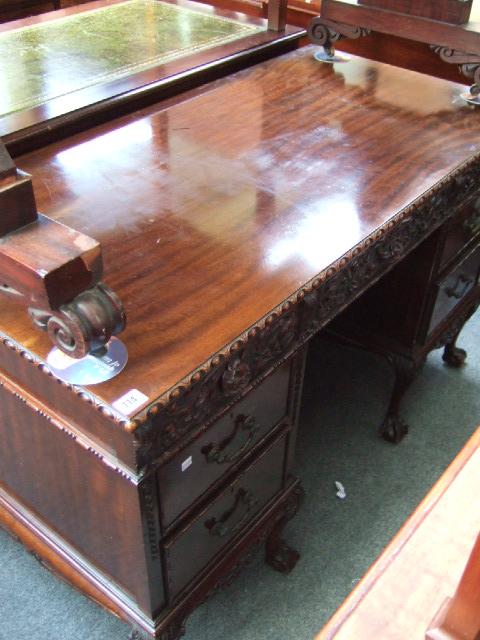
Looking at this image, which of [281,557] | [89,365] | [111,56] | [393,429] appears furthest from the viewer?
[393,429]

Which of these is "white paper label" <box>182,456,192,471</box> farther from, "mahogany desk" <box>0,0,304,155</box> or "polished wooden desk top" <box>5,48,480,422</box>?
"mahogany desk" <box>0,0,304,155</box>

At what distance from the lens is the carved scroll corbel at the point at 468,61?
3.58ft

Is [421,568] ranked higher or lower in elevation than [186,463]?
higher

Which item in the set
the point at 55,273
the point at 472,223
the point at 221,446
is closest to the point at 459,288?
the point at 472,223

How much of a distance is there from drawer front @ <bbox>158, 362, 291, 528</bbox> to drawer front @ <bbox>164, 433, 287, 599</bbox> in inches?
→ 1.5

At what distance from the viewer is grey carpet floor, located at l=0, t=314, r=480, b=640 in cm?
102

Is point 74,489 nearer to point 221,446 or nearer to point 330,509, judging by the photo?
point 221,446

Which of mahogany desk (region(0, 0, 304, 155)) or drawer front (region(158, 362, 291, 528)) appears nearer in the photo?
drawer front (region(158, 362, 291, 528))

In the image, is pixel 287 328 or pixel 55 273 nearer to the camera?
pixel 55 273

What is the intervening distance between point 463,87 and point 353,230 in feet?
1.78

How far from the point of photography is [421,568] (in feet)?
1.59

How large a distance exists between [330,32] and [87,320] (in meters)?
0.91

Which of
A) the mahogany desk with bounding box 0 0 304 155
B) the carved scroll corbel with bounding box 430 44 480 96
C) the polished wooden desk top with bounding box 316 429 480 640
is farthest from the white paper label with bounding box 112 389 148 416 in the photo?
the carved scroll corbel with bounding box 430 44 480 96

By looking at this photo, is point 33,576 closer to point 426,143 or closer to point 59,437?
point 59,437
